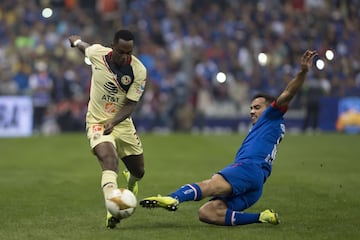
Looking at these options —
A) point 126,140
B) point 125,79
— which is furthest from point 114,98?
point 126,140

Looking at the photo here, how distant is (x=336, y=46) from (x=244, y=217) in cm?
2123

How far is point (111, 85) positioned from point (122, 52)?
55 centimetres

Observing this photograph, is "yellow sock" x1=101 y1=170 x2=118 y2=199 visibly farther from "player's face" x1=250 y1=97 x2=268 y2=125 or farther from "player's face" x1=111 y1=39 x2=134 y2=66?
"player's face" x1=250 y1=97 x2=268 y2=125

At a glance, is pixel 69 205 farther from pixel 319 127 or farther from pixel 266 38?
pixel 266 38

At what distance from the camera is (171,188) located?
43.9 feet

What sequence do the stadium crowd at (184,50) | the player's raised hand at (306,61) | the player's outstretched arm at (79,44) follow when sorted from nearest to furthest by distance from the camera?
the player's raised hand at (306,61), the player's outstretched arm at (79,44), the stadium crowd at (184,50)

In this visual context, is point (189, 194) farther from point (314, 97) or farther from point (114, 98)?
point (314, 97)

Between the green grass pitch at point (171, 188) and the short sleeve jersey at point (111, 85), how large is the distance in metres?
1.29

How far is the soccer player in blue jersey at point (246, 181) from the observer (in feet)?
29.2

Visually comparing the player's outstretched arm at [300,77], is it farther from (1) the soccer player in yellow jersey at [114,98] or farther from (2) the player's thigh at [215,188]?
(1) the soccer player in yellow jersey at [114,98]

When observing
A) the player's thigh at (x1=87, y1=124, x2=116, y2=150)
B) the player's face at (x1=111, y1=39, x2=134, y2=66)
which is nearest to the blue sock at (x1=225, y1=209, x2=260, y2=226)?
the player's thigh at (x1=87, y1=124, x2=116, y2=150)

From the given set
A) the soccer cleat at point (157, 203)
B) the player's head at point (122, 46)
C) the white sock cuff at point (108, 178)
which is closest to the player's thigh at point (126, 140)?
the player's head at point (122, 46)

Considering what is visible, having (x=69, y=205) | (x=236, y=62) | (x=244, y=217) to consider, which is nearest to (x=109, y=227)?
(x=244, y=217)

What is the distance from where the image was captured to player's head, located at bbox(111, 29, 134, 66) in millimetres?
9578
